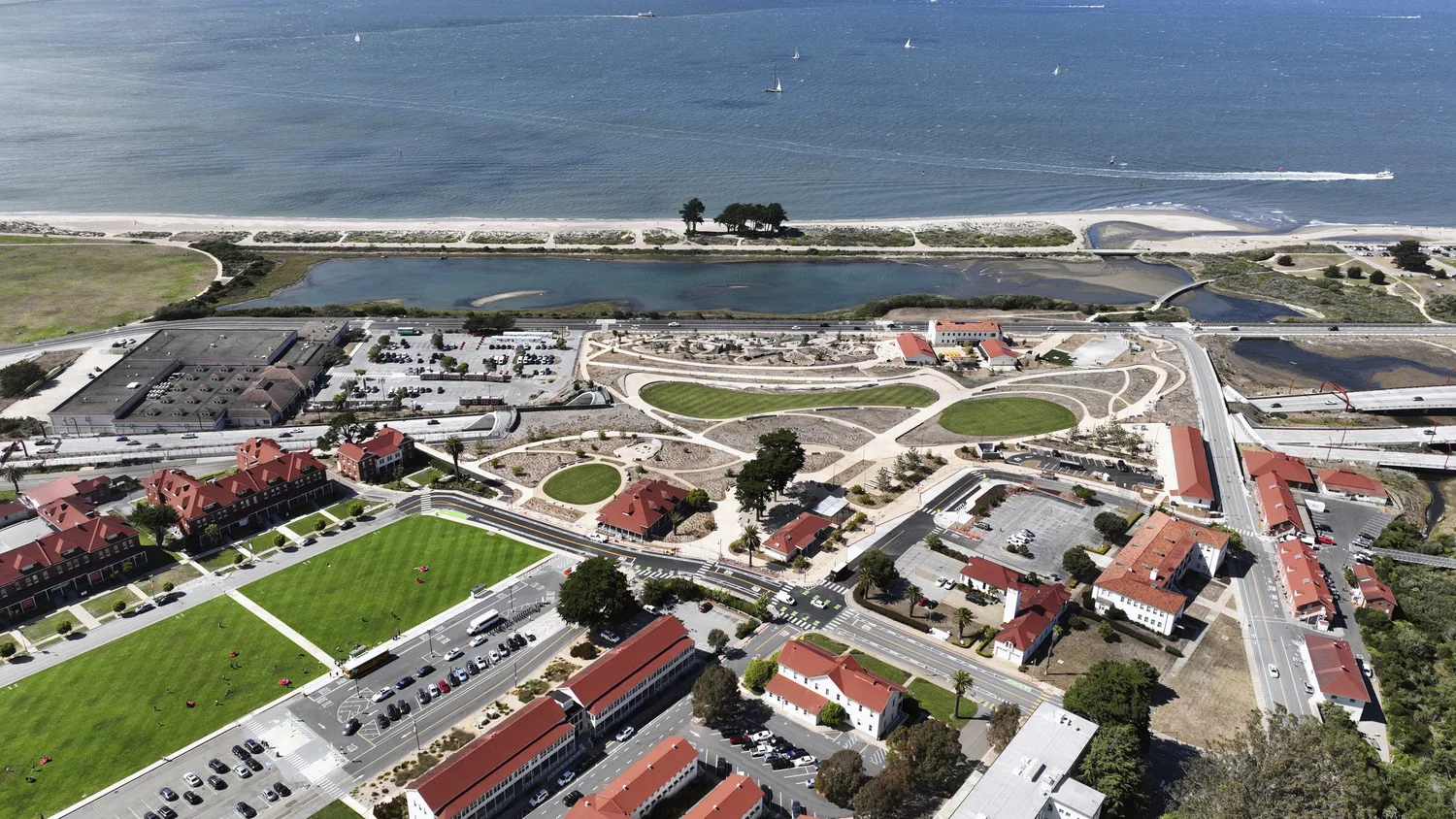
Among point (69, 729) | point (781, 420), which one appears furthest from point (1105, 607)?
point (69, 729)

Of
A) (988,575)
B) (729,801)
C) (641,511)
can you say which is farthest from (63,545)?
(988,575)

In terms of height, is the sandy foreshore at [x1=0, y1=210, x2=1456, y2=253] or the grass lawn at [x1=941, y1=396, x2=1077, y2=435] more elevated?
the sandy foreshore at [x1=0, y1=210, x2=1456, y2=253]

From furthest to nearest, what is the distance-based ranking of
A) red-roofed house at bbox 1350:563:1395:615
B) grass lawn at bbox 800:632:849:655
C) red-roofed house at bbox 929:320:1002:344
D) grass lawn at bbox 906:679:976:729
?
red-roofed house at bbox 929:320:1002:344
red-roofed house at bbox 1350:563:1395:615
grass lawn at bbox 800:632:849:655
grass lawn at bbox 906:679:976:729

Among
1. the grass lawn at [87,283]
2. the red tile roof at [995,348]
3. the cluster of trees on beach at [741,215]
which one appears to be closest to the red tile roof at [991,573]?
the red tile roof at [995,348]

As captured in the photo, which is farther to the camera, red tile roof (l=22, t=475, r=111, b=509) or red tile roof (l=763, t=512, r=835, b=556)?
red tile roof (l=22, t=475, r=111, b=509)

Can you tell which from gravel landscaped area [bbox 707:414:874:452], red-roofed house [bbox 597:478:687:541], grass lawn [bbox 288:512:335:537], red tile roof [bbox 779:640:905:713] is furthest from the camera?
gravel landscaped area [bbox 707:414:874:452]

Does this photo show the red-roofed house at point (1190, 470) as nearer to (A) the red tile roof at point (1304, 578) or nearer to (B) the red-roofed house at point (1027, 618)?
(A) the red tile roof at point (1304, 578)

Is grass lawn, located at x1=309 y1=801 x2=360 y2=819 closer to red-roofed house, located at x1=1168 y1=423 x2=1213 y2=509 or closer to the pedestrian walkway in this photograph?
the pedestrian walkway

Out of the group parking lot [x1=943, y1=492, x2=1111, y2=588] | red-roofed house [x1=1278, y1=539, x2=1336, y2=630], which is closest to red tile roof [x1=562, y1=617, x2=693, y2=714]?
parking lot [x1=943, y1=492, x2=1111, y2=588]
